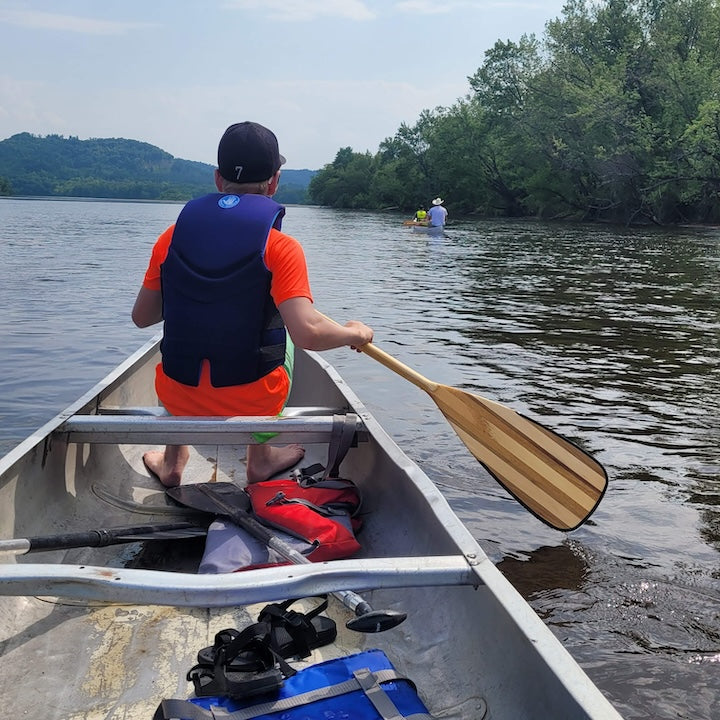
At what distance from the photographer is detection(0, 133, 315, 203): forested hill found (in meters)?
144

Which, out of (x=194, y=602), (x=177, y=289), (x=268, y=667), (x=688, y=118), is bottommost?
(x=268, y=667)

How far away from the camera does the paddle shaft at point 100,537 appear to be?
2.58 metres

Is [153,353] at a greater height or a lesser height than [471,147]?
lesser

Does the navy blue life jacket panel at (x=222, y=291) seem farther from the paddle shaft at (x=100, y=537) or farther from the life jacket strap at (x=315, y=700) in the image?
the life jacket strap at (x=315, y=700)

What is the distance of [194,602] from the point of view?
196 cm

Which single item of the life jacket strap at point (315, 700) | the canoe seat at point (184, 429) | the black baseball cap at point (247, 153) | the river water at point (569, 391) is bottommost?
the river water at point (569, 391)

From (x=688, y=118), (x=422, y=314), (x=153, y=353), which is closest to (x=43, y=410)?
(x=153, y=353)

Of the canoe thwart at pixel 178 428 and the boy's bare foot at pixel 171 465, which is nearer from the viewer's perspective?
the canoe thwart at pixel 178 428

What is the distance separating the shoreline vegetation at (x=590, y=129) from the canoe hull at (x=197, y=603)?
1462 inches

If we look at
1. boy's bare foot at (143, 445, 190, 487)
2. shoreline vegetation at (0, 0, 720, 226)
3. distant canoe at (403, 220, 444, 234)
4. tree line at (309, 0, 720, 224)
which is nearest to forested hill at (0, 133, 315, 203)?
shoreline vegetation at (0, 0, 720, 226)

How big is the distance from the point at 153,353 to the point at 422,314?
690cm

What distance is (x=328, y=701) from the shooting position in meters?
1.95

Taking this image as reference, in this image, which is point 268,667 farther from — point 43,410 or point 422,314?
point 422,314

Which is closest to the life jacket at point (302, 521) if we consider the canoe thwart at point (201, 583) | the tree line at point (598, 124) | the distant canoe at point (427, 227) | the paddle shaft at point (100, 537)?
the paddle shaft at point (100, 537)
